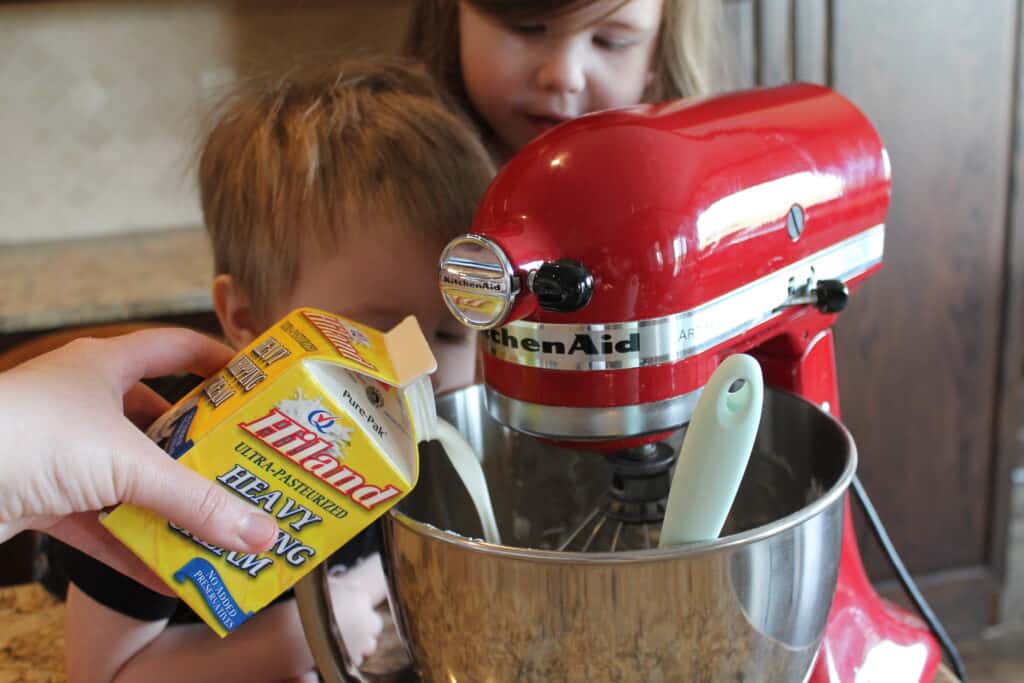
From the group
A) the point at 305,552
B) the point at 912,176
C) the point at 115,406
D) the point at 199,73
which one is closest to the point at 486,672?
the point at 305,552

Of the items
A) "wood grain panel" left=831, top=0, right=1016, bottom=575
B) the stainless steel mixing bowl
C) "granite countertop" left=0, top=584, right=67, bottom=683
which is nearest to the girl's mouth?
the stainless steel mixing bowl

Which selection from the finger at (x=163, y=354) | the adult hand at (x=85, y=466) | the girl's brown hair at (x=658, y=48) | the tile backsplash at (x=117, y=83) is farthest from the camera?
the tile backsplash at (x=117, y=83)

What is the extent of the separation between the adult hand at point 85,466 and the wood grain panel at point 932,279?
1549 mm

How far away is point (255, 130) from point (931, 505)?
67.3 inches

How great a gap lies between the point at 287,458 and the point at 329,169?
13.2 inches

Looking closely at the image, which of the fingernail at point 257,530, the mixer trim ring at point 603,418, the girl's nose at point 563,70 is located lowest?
the fingernail at point 257,530

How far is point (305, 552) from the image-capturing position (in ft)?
1.38

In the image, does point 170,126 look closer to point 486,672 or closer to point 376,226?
point 376,226

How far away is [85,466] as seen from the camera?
0.37 m

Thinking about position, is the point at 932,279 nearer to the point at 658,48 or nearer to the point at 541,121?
the point at 658,48

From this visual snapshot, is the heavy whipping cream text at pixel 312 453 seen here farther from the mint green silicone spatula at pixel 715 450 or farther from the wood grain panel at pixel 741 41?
the wood grain panel at pixel 741 41

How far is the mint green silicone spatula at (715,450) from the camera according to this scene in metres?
0.40

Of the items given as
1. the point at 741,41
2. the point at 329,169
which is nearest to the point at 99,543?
the point at 329,169

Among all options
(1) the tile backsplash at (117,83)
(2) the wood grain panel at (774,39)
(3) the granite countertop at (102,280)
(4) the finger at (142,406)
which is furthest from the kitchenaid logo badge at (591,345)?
(1) the tile backsplash at (117,83)
